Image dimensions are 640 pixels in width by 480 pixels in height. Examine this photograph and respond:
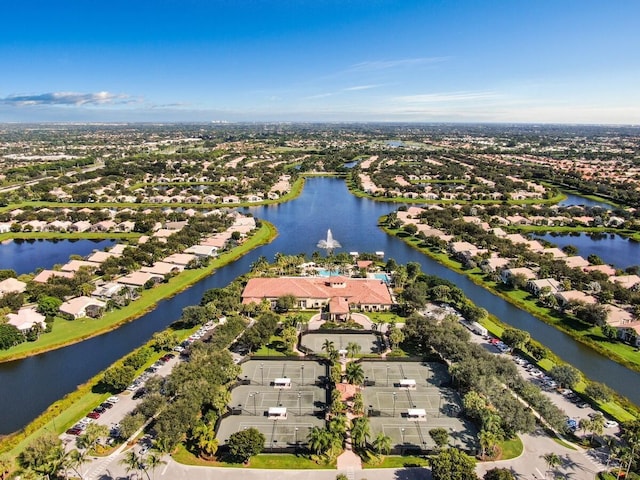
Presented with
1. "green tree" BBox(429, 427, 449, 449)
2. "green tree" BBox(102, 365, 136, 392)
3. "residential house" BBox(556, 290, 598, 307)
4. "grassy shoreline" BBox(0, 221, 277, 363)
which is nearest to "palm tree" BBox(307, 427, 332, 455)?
"green tree" BBox(429, 427, 449, 449)

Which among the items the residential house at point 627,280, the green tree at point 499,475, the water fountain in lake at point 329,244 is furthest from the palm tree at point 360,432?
the residential house at point 627,280

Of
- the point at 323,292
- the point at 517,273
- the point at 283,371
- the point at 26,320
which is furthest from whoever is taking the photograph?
the point at 517,273

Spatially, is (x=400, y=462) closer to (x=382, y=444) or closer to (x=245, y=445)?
(x=382, y=444)

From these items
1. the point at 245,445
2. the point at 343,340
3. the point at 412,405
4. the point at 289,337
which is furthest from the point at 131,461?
the point at 343,340

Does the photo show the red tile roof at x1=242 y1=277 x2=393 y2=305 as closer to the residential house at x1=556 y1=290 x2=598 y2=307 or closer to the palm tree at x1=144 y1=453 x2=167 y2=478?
the residential house at x1=556 y1=290 x2=598 y2=307

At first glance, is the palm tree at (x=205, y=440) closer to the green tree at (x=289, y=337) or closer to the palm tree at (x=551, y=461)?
the green tree at (x=289, y=337)
